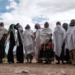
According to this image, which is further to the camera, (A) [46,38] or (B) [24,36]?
(B) [24,36]

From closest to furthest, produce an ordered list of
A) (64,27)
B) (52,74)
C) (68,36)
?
(52,74)
(68,36)
(64,27)

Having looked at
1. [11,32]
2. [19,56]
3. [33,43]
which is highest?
[11,32]

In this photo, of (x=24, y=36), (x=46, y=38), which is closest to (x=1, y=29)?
(x=24, y=36)

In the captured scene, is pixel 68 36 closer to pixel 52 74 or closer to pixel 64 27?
pixel 64 27

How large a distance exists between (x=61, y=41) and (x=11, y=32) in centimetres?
285

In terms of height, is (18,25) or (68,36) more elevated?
(18,25)

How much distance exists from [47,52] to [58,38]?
94cm

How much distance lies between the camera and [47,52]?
293 inches

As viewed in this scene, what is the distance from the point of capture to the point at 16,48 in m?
8.18

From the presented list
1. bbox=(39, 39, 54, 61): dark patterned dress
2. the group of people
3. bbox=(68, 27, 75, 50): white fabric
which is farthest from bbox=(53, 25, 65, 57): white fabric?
bbox=(68, 27, 75, 50): white fabric

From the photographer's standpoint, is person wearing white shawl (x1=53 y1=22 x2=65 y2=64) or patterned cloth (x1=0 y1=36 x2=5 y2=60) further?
patterned cloth (x1=0 y1=36 x2=5 y2=60)

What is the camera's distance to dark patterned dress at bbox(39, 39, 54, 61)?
24.3 ft

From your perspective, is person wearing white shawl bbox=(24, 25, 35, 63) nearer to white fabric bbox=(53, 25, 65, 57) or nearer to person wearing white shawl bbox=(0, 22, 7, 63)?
person wearing white shawl bbox=(0, 22, 7, 63)

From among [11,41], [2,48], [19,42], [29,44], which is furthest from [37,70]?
[2,48]
